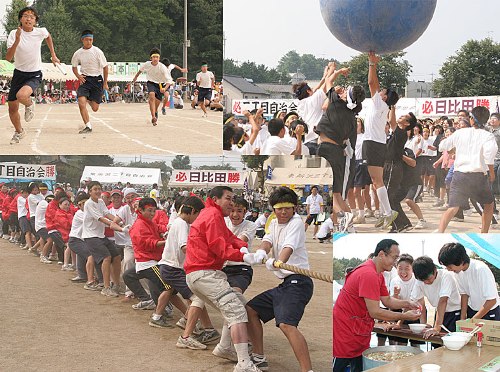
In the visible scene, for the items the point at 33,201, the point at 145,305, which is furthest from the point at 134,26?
the point at 145,305

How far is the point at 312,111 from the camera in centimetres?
434

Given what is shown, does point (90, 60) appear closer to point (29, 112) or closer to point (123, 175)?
point (29, 112)

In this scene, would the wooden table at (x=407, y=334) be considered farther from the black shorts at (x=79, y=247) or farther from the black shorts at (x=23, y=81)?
the black shorts at (x=23, y=81)

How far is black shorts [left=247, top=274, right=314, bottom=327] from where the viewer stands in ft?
11.6

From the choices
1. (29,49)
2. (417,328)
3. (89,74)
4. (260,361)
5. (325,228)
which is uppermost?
(29,49)

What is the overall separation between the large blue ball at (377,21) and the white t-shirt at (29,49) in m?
1.65

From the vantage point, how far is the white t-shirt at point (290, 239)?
143 inches

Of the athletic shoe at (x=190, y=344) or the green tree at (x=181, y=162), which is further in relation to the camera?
the green tree at (x=181, y=162)

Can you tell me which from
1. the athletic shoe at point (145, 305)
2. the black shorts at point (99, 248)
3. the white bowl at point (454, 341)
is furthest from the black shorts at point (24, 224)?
the white bowl at point (454, 341)

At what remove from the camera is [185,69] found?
4.48 m

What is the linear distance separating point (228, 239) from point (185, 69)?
4.32 feet

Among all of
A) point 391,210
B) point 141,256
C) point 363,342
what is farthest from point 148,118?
point 363,342

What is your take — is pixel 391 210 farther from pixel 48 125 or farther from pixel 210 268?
pixel 48 125

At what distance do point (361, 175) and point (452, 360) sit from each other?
137 centimetres
